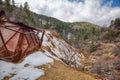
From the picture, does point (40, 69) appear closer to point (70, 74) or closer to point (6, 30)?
point (70, 74)

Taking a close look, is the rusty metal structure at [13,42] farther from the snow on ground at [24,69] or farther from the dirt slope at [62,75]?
the dirt slope at [62,75]

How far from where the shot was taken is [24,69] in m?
22.6

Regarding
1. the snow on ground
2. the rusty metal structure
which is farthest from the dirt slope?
the rusty metal structure

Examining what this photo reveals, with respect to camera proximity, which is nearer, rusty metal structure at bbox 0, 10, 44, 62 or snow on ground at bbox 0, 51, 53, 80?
snow on ground at bbox 0, 51, 53, 80

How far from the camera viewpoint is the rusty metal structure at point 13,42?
22547mm

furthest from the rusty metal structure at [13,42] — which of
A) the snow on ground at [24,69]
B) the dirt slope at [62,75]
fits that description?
the dirt slope at [62,75]

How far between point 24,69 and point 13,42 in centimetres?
346

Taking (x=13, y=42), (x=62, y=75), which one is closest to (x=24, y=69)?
(x=13, y=42)

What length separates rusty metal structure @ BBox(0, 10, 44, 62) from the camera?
2255cm

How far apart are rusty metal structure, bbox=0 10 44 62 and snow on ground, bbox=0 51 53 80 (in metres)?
0.79

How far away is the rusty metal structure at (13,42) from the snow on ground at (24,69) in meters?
0.79

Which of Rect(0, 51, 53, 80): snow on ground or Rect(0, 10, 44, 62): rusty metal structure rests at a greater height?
Rect(0, 10, 44, 62): rusty metal structure

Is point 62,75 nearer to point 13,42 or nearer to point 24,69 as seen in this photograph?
point 24,69

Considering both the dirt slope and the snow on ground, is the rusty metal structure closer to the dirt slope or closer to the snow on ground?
the snow on ground
